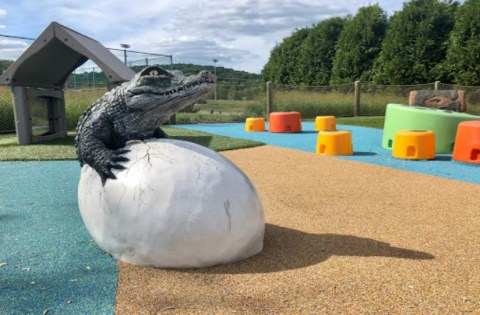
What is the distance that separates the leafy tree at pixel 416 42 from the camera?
24703 millimetres

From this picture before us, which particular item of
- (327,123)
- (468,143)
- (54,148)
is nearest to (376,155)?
(468,143)

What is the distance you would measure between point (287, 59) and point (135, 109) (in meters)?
34.5

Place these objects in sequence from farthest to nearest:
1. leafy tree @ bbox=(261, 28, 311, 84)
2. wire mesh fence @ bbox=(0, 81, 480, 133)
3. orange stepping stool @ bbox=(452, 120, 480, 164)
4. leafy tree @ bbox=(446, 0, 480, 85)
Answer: leafy tree @ bbox=(261, 28, 311, 84)
wire mesh fence @ bbox=(0, 81, 480, 133)
leafy tree @ bbox=(446, 0, 480, 85)
orange stepping stool @ bbox=(452, 120, 480, 164)

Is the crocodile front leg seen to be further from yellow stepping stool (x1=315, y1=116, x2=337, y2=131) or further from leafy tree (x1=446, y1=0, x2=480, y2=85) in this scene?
leafy tree (x1=446, y1=0, x2=480, y2=85)

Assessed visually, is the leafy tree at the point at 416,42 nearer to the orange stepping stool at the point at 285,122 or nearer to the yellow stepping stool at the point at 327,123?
the yellow stepping stool at the point at 327,123

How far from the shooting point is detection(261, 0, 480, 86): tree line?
22516mm

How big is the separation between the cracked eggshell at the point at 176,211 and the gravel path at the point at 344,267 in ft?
0.45

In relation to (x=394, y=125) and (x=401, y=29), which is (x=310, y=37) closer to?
(x=401, y=29)

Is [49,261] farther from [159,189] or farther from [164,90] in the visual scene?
[164,90]

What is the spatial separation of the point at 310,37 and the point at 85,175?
3281cm

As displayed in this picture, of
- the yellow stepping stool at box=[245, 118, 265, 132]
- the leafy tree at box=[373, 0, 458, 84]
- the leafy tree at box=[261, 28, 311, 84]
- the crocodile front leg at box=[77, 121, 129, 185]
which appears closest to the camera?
the crocodile front leg at box=[77, 121, 129, 185]

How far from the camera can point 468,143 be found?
346 inches

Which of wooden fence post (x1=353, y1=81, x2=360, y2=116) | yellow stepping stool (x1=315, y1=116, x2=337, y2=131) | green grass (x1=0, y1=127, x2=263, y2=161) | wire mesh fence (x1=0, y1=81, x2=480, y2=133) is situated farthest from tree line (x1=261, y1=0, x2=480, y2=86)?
green grass (x1=0, y1=127, x2=263, y2=161)

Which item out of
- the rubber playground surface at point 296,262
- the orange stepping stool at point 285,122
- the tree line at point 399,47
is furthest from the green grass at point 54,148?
the tree line at point 399,47
